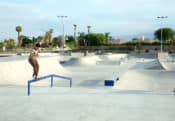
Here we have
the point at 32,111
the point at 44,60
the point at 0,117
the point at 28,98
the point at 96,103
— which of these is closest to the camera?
the point at 0,117

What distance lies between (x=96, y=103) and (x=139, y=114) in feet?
5.23

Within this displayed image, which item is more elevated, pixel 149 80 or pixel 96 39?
pixel 96 39

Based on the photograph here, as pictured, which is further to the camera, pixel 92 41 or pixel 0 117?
pixel 92 41

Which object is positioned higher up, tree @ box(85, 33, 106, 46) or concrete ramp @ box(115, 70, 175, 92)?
tree @ box(85, 33, 106, 46)

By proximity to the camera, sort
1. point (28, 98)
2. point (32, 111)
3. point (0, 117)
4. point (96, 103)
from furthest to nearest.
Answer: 1. point (28, 98)
2. point (96, 103)
3. point (32, 111)
4. point (0, 117)

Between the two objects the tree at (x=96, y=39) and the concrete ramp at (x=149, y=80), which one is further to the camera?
the tree at (x=96, y=39)

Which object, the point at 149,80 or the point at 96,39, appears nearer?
the point at 149,80

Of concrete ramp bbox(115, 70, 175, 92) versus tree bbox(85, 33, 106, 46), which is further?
tree bbox(85, 33, 106, 46)

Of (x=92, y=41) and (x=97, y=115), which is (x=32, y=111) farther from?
(x=92, y=41)

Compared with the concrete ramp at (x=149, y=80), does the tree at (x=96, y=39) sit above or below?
above

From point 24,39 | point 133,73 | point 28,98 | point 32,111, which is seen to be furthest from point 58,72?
point 24,39

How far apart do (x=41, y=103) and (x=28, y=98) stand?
953mm

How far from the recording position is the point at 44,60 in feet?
70.1

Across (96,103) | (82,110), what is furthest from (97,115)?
(96,103)
